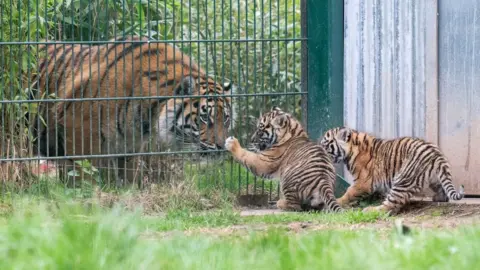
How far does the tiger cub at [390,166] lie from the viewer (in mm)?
8391

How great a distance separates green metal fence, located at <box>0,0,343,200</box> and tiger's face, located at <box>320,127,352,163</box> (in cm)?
26

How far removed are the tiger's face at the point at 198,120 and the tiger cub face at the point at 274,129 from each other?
1.02ft

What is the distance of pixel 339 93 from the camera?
9219 mm

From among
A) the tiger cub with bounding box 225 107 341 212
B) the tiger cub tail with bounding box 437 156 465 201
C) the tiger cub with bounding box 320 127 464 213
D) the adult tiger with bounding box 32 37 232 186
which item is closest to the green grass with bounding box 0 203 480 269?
the tiger cub tail with bounding box 437 156 465 201

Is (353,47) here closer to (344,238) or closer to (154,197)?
(154,197)

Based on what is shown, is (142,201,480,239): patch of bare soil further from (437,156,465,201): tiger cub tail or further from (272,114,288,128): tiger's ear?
(272,114,288,128): tiger's ear

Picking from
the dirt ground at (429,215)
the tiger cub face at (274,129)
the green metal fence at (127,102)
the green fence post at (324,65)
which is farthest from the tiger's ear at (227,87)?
the dirt ground at (429,215)

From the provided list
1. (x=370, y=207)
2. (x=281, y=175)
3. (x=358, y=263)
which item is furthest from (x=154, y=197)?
(x=358, y=263)

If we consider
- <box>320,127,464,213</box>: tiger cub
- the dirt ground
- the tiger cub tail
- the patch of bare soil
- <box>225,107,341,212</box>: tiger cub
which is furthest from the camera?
<box>225,107,341,212</box>: tiger cub

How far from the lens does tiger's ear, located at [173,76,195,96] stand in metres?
9.45

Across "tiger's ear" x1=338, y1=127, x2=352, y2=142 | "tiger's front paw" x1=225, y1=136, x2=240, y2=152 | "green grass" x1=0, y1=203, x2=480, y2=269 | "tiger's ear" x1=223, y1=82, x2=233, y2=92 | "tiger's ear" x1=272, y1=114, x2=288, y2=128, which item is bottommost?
"green grass" x1=0, y1=203, x2=480, y2=269

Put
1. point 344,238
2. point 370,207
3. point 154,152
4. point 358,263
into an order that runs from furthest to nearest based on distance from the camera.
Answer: point 154,152, point 370,207, point 344,238, point 358,263

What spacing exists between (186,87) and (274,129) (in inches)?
37.4

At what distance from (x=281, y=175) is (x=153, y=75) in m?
1.63
